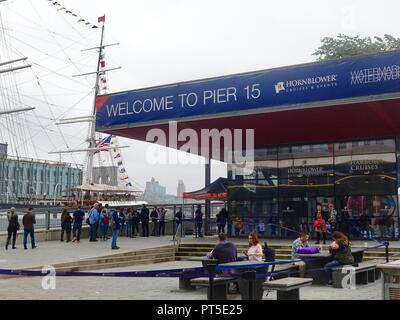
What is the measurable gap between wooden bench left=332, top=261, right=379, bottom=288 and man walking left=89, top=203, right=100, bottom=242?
40.0 feet

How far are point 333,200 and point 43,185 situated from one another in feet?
336

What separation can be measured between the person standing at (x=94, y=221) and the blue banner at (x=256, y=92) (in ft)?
12.0

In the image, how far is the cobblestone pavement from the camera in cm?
1033

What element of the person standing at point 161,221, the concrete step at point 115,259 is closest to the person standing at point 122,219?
the person standing at point 161,221

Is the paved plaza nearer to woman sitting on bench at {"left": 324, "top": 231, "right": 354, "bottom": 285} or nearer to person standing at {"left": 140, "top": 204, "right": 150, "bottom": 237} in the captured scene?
woman sitting on bench at {"left": 324, "top": 231, "right": 354, "bottom": 285}

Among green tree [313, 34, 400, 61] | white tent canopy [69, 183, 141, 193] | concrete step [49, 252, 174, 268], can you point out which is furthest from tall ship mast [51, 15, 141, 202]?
concrete step [49, 252, 174, 268]

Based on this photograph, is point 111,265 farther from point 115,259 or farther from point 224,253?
point 224,253

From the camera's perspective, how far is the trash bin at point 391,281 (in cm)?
676

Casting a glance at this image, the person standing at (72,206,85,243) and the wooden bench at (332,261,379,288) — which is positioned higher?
the person standing at (72,206,85,243)

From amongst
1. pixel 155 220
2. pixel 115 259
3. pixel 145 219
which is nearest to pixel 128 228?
pixel 145 219

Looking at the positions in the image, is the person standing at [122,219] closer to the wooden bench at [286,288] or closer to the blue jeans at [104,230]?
the blue jeans at [104,230]

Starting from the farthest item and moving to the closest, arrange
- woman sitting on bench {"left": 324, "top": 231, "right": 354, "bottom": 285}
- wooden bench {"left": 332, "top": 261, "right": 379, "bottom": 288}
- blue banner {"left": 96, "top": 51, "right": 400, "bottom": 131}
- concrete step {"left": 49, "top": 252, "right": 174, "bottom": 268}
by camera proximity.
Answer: blue banner {"left": 96, "top": 51, "right": 400, "bottom": 131}
concrete step {"left": 49, "top": 252, "right": 174, "bottom": 268}
woman sitting on bench {"left": 324, "top": 231, "right": 354, "bottom": 285}
wooden bench {"left": 332, "top": 261, "right": 379, "bottom": 288}

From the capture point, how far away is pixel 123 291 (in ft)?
37.1
